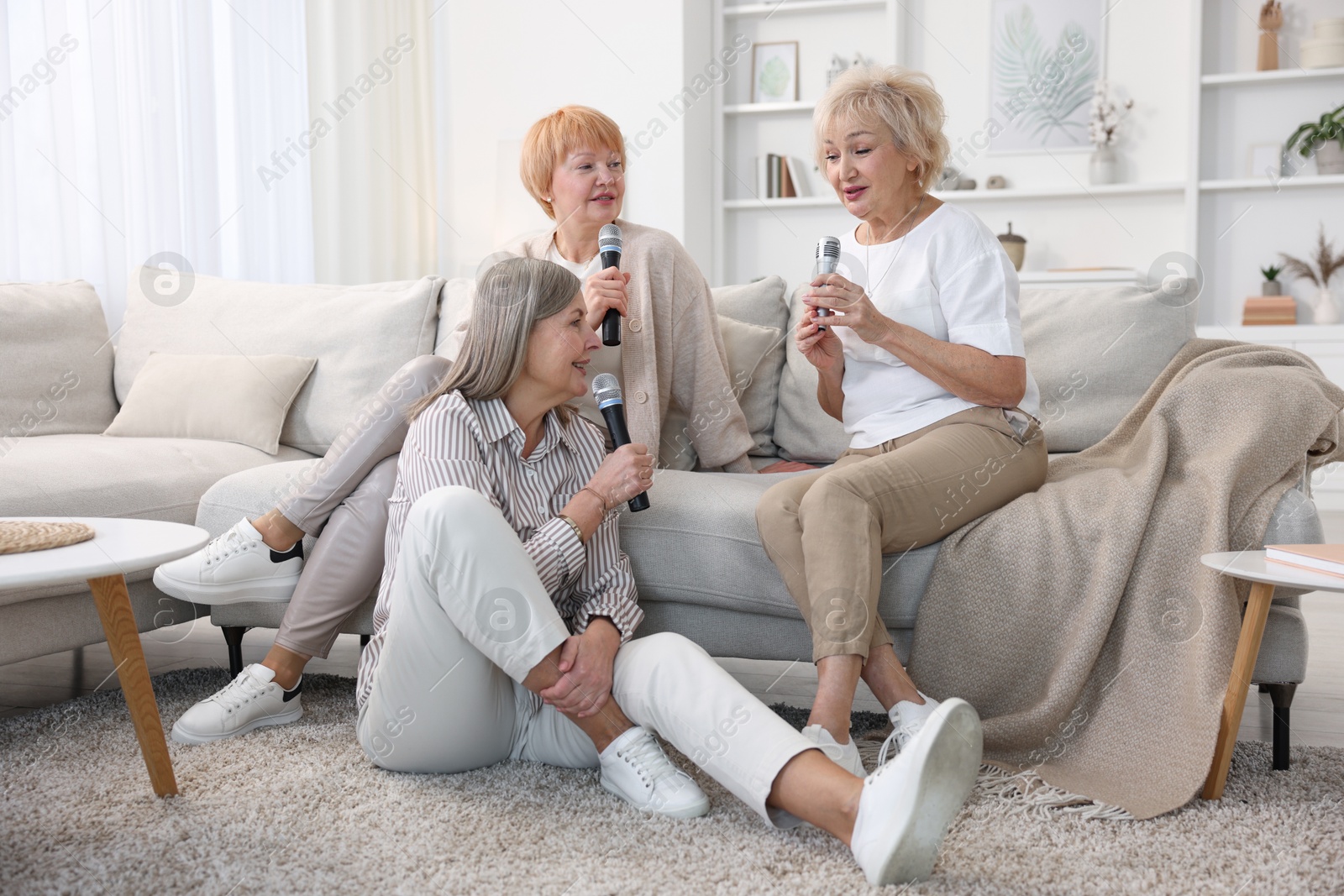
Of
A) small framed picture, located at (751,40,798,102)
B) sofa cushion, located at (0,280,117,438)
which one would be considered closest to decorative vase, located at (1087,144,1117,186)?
small framed picture, located at (751,40,798,102)

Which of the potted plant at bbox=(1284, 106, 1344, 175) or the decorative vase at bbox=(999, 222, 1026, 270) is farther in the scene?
the decorative vase at bbox=(999, 222, 1026, 270)

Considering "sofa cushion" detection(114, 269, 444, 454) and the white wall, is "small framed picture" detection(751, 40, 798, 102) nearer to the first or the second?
the white wall

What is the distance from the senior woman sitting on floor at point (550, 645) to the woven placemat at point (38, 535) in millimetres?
392

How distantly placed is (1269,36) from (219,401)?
4079 millimetres

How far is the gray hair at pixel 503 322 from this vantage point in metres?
1.56

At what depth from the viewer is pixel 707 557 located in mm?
1769

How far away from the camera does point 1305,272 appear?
4301 millimetres

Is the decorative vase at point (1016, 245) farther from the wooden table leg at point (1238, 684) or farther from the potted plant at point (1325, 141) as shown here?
the wooden table leg at point (1238, 684)

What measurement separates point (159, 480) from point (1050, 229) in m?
3.71

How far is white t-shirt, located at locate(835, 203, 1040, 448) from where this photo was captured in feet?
5.76

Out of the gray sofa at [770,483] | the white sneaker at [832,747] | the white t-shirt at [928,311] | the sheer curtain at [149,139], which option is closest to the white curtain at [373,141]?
the sheer curtain at [149,139]

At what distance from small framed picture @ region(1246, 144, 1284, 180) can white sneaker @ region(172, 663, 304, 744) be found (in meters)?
4.14

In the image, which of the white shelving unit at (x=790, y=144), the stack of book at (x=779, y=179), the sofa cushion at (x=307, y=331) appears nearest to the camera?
the sofa cushion at (x=307, y=331)

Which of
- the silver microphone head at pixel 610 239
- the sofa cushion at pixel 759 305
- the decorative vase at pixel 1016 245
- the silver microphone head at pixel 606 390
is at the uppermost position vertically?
the decorative vase at pixel 1016 245
